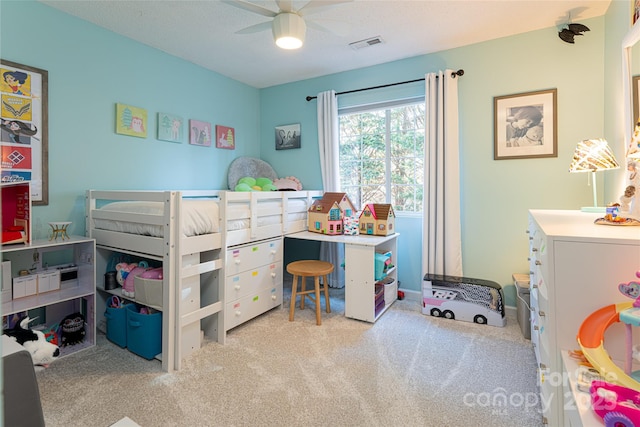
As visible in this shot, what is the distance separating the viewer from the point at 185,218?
2201 millimetres

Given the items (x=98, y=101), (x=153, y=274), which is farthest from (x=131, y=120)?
(x=153, y=274)

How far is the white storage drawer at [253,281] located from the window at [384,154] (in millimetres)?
1264

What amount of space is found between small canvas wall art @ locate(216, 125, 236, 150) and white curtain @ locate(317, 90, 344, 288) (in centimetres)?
99

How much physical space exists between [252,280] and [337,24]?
1.98m

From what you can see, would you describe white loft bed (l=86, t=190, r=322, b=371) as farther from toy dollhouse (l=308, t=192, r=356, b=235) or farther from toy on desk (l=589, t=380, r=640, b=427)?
toy on desk (l=589, t=380, r=640, b=427)

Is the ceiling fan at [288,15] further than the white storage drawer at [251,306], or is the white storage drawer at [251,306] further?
the white storage drawer at [251,306]

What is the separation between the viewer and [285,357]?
89.7 inches

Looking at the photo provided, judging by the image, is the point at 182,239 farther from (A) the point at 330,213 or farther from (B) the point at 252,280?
(A) the point at 330,213

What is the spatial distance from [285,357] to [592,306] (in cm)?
169

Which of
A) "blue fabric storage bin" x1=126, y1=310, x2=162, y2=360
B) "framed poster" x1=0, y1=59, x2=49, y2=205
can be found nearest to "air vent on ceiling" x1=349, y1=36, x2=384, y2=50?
"framed poster" x1=0, y1=59, x2=49, y2=205

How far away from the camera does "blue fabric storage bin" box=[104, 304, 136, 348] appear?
2369mm

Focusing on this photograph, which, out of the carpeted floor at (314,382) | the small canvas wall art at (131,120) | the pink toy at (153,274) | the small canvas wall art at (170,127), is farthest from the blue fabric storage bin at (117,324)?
the small canvas wall art at (170,127)

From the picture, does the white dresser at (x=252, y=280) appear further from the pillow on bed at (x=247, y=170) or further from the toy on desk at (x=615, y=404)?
the toy on desk at (x=615, y=404)

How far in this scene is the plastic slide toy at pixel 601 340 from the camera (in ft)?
3.46
